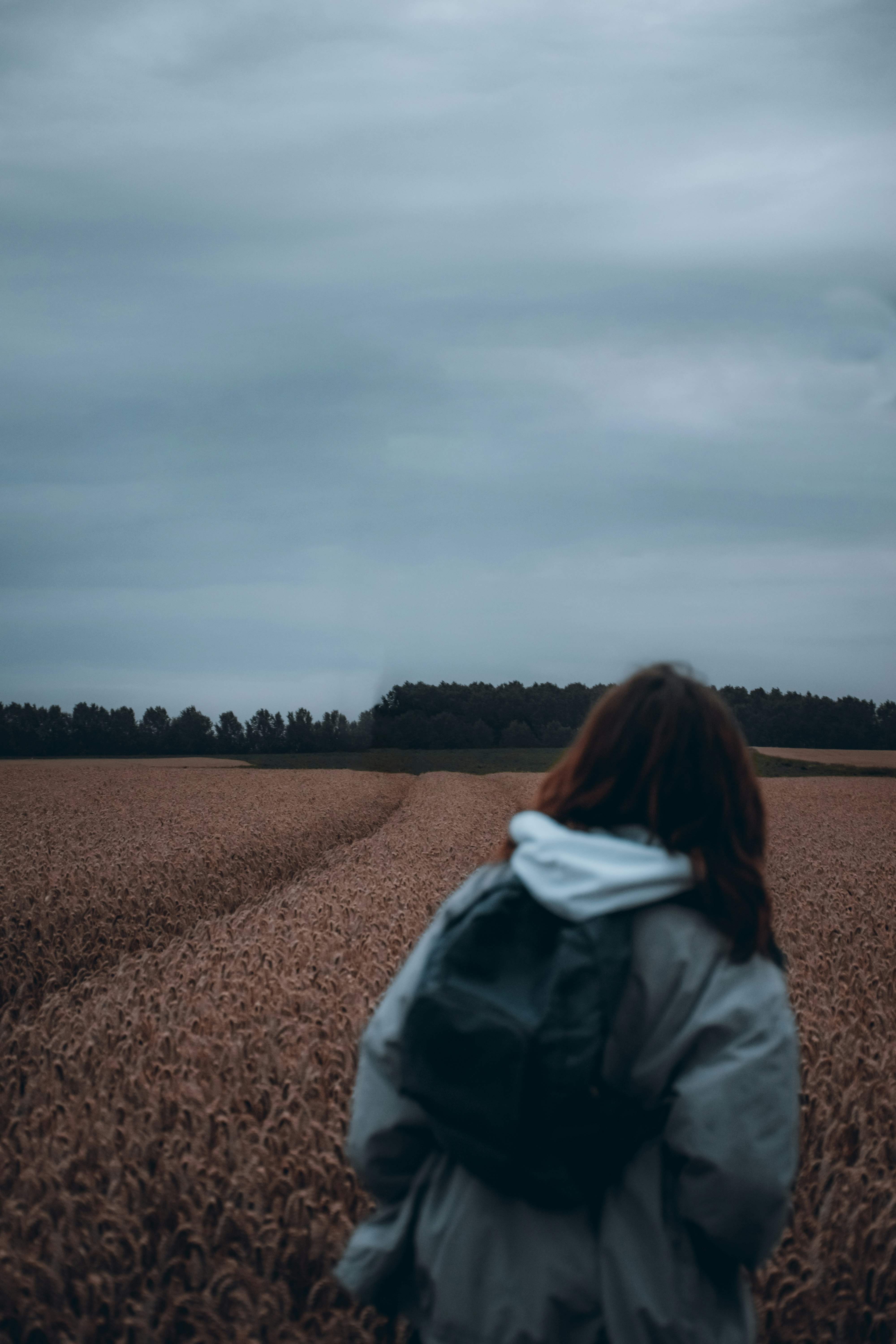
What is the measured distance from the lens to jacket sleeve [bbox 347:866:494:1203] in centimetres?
210

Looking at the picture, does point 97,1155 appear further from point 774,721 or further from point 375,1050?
point 774,721

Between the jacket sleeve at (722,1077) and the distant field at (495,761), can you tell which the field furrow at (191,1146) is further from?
the distant field at (495,761)

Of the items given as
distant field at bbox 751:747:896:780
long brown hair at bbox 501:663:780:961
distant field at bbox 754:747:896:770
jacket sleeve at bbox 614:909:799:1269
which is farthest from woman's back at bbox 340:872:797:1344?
distant field at bbox 754:747:896:770

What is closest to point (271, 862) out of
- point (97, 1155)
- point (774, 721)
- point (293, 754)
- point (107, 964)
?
point (107, 964)

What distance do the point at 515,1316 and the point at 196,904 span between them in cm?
988

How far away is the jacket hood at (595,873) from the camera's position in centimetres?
193

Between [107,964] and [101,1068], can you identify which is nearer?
[101,1068]

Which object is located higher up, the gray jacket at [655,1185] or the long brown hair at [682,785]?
the long brown hair at [682,785]

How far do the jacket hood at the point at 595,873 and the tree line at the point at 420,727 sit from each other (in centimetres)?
7593

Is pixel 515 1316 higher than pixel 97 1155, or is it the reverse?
pixel 515 1316

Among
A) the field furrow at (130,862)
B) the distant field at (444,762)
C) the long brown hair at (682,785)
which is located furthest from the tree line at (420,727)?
the long brown hair at (682,785)

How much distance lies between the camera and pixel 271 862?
1480 cm

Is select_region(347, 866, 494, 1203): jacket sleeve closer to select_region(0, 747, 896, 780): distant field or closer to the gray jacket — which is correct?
the gray jacket

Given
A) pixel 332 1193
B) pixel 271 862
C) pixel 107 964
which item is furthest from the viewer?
pixel 271 862
